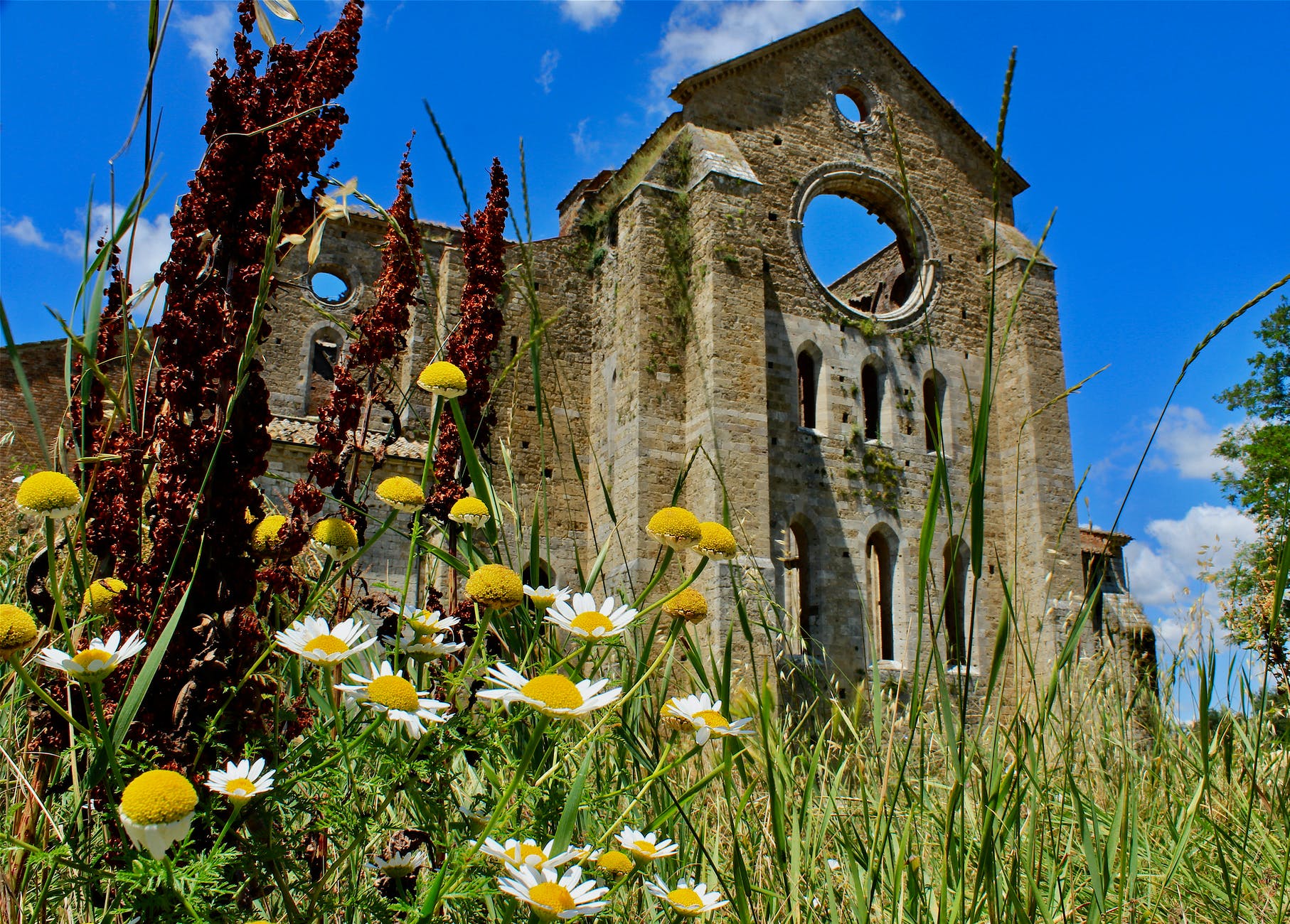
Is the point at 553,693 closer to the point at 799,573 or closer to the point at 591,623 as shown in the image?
the point at 591,623

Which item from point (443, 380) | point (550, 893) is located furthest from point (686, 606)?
point (443, 380)

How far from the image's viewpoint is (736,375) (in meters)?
12.0

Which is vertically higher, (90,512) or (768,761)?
(90,512)

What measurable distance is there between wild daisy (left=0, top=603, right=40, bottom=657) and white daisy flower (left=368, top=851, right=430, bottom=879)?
0.68 metres

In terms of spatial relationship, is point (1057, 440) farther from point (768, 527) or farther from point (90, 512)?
point (90, 512)

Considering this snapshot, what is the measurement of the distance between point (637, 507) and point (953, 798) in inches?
402

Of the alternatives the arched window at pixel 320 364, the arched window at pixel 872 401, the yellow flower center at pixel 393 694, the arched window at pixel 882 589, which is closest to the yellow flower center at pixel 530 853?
the yellow flower center at pixel 393 694

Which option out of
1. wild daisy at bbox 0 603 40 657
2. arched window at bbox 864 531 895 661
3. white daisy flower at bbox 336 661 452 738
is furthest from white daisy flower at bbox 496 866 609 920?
arched window at bbox 864 531 895 661

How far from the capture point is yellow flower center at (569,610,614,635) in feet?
4.78

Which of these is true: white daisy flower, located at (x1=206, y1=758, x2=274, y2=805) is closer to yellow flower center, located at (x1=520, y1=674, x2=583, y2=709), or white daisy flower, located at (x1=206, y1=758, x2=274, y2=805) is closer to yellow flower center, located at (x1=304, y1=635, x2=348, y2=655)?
yellow flower center, located at (x1=304, y1=635, x2=348, y2=655)

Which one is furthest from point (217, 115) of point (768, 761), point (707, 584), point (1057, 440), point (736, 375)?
point (1057, 440)

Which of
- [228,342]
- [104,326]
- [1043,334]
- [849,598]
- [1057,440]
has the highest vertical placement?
[1043,334]

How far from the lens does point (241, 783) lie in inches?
52.2

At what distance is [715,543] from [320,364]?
1507 cm
